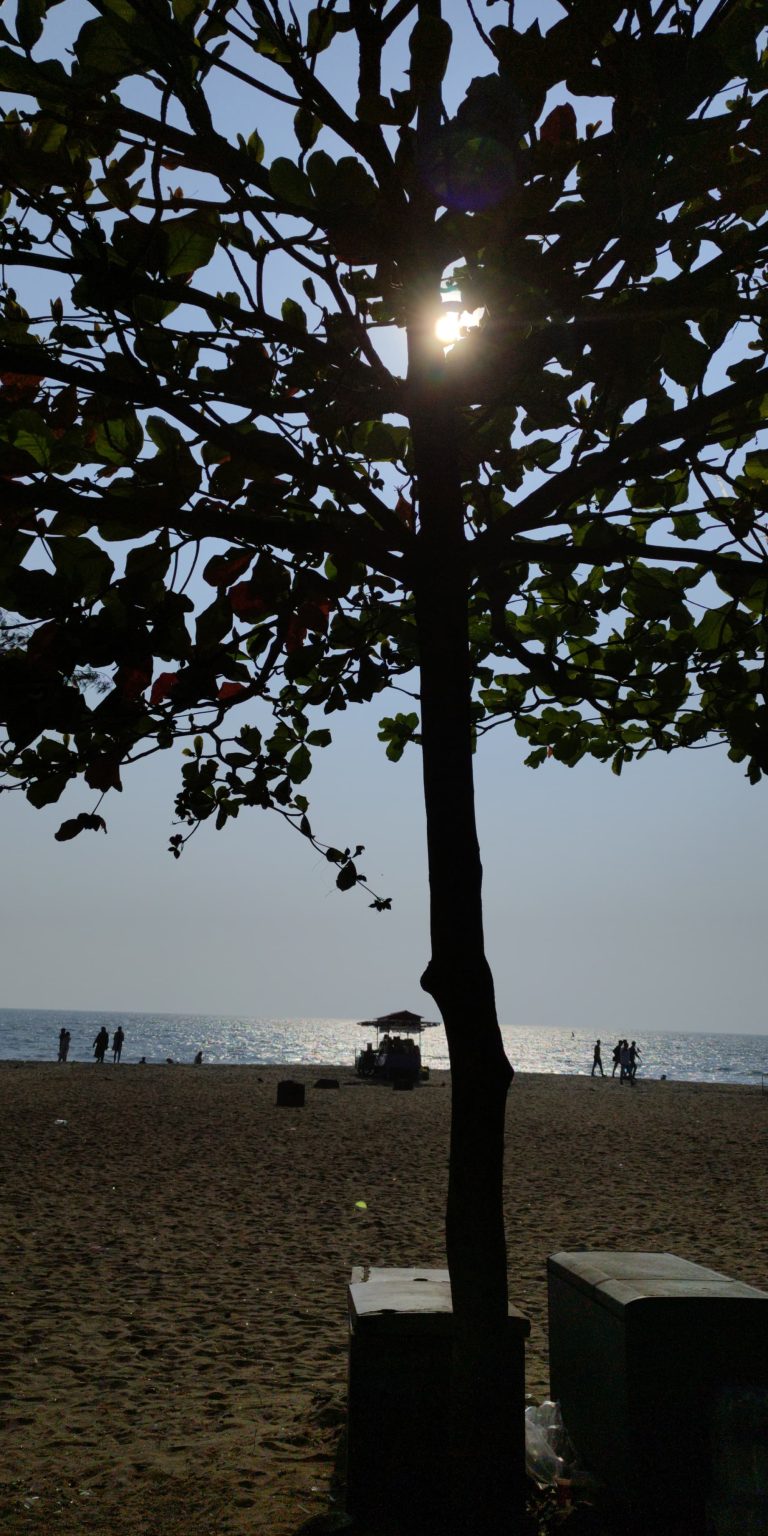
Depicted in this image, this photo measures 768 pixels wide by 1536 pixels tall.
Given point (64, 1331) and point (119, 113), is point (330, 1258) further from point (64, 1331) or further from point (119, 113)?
point (119, 113)

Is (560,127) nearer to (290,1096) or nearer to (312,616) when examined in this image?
(312,616)

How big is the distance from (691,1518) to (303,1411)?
110 inches

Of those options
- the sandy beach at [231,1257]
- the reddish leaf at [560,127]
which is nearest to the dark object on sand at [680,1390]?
the sandy beach at [231,1257]

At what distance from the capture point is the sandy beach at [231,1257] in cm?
493

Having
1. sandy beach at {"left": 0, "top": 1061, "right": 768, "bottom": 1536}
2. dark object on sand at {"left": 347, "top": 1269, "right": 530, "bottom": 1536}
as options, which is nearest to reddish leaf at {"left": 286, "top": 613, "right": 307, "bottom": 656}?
dark object on sand at {"left": 347, "top": 1269, "right": 530, "bottom": 1536}

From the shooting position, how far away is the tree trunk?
149 inches

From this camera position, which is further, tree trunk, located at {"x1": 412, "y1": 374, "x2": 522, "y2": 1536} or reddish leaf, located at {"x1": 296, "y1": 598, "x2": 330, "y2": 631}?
reddish leaf, located at {"x1": 296, "y1": 598, "x2": 330, "y2": 631}

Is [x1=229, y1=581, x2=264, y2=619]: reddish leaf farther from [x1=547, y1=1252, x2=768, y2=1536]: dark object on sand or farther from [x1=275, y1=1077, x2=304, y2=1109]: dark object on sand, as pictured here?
[x1=275, y1=1077, x2=304, y2=1109]: dark object on sand

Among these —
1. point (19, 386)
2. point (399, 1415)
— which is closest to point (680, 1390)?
point (399, 1415)

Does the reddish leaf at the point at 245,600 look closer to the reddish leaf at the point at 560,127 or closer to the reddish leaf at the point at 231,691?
the reddish leaf at the point at 231,691

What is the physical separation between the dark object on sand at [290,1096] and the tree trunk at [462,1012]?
26238 millimetres

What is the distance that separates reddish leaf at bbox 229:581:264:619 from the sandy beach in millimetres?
3575

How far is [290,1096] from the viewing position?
29672mm

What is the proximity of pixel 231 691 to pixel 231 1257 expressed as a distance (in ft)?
25.2
